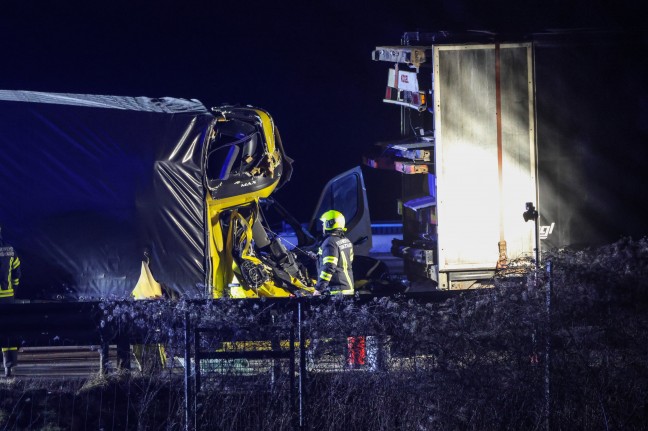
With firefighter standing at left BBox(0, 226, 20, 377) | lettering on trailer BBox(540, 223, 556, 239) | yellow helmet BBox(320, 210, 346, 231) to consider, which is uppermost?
yellow helmet BBox(320, 210, 346, 231)

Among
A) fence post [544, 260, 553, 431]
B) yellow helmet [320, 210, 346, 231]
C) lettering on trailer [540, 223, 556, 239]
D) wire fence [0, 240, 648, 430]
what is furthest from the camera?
lettering on trailer [540, 223, 556, 239]

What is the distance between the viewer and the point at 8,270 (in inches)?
371

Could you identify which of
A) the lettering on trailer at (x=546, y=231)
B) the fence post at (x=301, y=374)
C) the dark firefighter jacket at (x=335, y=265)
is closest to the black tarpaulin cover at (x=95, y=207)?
the dark firefighter jacket at (x=335, y=265)

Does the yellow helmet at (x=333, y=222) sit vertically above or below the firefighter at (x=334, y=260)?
above

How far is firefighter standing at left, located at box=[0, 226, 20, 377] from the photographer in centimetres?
933

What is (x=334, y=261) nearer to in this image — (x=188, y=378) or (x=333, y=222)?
(x=333, y=222)

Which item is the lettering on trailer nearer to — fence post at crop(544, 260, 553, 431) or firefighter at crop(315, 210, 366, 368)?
firefighter at crop(315, 210, 366, 368)

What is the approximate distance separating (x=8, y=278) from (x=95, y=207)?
3.83 ft

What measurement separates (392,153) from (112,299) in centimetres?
501

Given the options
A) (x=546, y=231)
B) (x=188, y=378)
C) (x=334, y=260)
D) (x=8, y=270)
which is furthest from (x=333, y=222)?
(x=188, y=378)

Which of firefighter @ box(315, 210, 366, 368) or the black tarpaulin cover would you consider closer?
the black tarpaulin cover

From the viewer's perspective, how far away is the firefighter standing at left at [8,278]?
933 cm

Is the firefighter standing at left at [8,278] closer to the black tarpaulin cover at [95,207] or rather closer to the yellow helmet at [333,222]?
the black tarpaulin cover at [95,207]

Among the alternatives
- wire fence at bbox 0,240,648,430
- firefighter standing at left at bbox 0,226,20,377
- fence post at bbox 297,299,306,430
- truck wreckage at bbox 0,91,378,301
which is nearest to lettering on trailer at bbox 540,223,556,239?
wire fence at bbox 0,240,648,430
